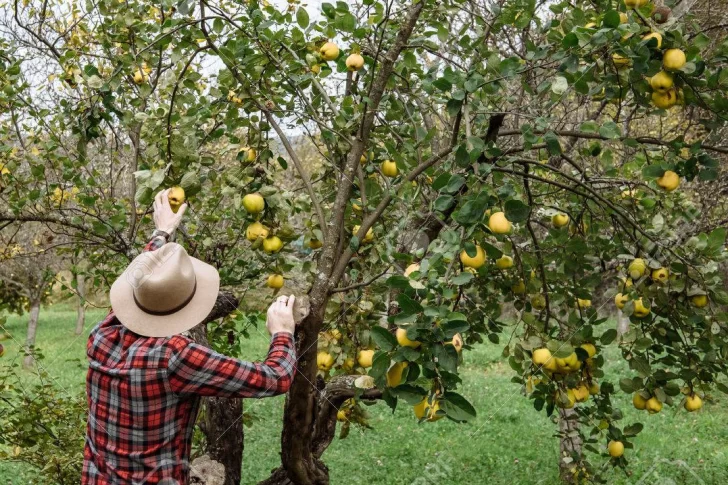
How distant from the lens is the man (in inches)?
67.7

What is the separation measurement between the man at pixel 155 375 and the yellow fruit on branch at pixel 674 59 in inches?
48.3

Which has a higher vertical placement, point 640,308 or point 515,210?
point 515,210

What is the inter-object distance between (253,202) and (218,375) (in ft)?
1.85

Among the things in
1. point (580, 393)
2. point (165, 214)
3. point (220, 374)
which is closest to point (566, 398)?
point (580, 393)

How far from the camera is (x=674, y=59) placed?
1.61 metres

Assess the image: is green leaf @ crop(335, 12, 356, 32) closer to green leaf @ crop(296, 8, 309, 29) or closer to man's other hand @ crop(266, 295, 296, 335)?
green leaf @ crop(296, 8, 309, 29)

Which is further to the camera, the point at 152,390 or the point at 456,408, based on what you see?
the point at 152,390

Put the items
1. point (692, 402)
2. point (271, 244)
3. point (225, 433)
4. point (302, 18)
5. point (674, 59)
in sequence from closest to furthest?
point (674, 59) → point (271, 244) → point (302, 18) → point (692, 402) → point (225, 433)

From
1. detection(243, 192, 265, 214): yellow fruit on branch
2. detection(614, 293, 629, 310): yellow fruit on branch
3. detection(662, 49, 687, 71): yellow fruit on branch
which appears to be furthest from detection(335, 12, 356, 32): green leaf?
detection(614, 293, 629, 310): yellow fruit on branch

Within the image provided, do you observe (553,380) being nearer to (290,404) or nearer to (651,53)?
(290,404)

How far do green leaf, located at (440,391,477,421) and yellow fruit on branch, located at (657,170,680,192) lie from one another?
3.45 ft

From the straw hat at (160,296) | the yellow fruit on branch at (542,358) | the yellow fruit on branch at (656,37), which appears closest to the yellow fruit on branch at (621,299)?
the yellow fruit on branch at (542,358)

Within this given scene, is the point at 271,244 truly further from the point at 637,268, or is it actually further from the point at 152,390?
the point at 637,268

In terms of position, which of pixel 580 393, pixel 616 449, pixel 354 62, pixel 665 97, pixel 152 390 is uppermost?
pixel 354 62
